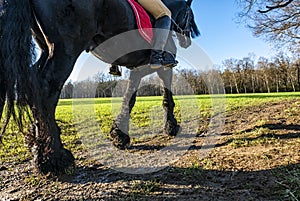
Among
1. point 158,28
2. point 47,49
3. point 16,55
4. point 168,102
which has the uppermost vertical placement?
point 158,28

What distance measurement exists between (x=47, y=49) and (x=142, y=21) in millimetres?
1309

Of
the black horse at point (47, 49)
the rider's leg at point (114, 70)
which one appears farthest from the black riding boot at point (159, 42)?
the rider's leg at point (114, 70)

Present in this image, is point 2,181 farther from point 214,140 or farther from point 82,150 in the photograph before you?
point 214,140

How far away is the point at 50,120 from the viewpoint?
2.67 meters

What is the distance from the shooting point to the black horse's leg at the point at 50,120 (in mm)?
2584

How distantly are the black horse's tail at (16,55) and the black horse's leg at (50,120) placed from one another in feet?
0.83

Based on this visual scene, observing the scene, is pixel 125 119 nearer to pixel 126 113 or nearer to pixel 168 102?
pixel 126 113

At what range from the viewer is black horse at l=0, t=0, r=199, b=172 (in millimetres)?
2217

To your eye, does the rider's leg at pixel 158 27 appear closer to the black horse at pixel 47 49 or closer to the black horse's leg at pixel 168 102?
the black horse at pixel 47 49

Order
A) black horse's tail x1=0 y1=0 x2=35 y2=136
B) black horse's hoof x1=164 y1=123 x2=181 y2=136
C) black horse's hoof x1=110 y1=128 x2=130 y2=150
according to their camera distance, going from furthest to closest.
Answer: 1. black horse's hoof x1=164 y1=123 x2=181 y2=136
2. black horse's hoof x1=110 y1=128 x2=130 y2=150
3. black horse's tail x1=0 y1=0 x2=35 y2=136

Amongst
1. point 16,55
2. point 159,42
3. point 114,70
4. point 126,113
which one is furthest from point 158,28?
point 16,55

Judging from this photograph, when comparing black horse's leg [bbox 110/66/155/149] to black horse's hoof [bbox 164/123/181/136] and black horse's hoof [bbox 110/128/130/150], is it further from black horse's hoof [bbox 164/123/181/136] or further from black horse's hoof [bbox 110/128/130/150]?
black horse's hoof [bbox 164/123/181/136]

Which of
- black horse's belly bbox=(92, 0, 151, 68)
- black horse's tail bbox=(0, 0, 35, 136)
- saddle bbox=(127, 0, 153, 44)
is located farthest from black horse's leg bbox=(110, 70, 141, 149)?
black horse's tail bbox=(0, 0, 35, 136)

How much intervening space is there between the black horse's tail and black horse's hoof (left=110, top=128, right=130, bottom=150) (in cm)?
218
